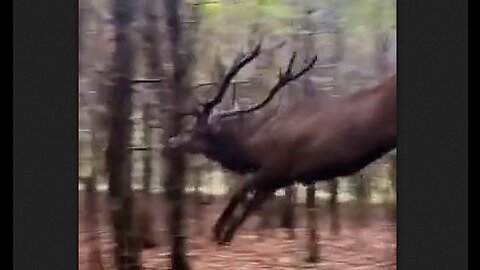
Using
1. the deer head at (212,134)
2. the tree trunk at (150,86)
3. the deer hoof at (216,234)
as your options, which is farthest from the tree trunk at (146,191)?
the deer hoof at (216,234)

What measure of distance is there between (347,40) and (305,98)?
32 centimetres

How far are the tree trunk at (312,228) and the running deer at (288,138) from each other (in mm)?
57

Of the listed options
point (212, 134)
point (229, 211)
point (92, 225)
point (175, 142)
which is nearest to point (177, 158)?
point (175, 142)

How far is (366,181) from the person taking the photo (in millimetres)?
3973

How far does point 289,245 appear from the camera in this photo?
397cm

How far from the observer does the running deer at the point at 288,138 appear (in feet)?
13.0

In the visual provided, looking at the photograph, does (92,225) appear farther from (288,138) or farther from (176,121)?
(288,138)

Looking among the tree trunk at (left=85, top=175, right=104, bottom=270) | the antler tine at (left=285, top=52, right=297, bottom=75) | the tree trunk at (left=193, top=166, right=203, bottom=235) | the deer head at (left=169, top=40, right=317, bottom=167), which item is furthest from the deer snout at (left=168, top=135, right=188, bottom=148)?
the antler tine at (left=285, top=52, right=297, bottom=75)

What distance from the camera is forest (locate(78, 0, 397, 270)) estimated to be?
3957 mm

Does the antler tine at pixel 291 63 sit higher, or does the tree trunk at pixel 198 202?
the antler tine at pixel 291 63

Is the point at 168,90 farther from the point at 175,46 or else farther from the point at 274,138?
the point at 274,138

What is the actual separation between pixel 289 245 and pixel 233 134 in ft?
1.86

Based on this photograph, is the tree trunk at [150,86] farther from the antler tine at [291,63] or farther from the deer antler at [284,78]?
the antler tine at [291,63]

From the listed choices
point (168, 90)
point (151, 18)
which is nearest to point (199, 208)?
point (168, 90)
